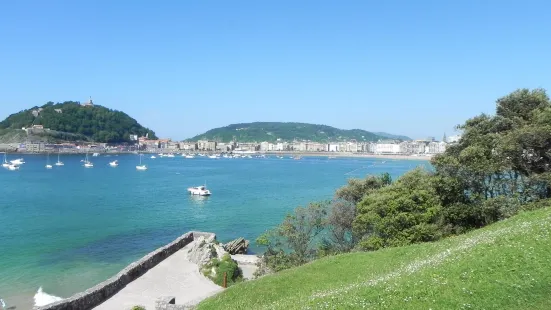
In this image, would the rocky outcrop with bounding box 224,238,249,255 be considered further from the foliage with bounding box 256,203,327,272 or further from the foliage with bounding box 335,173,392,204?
the foliage with bounding box 335,173,392,204

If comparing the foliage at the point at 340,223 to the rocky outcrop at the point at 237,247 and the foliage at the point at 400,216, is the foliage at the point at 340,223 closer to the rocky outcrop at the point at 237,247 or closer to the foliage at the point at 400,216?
the foliage at the point at 400,216

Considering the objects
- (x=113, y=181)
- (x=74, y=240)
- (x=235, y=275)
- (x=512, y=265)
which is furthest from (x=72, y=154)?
(x=512, y=265)

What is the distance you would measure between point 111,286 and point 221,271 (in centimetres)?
654

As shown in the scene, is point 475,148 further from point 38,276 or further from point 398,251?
point 38,276

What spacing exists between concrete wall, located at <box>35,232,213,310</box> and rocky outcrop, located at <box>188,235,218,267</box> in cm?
184

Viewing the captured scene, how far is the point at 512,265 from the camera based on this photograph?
358 inches

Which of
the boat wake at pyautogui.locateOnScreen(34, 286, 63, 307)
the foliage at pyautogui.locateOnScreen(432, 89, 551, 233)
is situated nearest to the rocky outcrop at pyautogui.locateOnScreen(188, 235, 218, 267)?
the boat wake at pyautogui.locateOnScreen(34, 286, 63, 307)

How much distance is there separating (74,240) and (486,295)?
38186 mm

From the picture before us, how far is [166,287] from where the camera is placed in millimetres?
21906

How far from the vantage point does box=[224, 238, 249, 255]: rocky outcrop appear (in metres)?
33.1

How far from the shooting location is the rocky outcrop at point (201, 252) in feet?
85.6

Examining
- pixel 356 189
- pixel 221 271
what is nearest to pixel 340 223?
pixel 356 189

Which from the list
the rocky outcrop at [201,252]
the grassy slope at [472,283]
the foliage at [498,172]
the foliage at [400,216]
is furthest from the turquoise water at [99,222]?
the grassy slope at [472,283]

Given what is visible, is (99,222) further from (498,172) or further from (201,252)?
(498,172)
